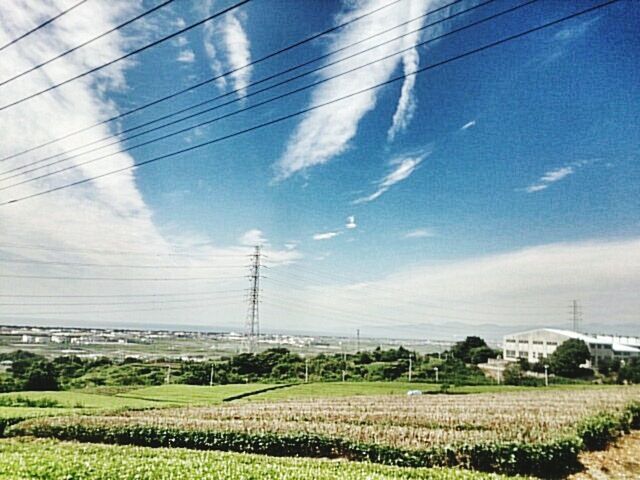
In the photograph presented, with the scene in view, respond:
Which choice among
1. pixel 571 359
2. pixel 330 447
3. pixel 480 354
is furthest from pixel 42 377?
pixel 571 359

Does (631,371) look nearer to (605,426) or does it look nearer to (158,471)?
(605,426)

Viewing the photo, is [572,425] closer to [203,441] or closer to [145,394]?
[203,441]

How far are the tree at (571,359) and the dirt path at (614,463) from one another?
15932mm

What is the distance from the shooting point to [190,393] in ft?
79.5

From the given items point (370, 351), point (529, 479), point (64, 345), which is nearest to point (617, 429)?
point (529, 479)

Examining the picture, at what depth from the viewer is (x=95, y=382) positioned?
27219 millimetres

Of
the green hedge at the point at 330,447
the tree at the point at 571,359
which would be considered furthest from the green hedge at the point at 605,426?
the tree at the point at 571,359

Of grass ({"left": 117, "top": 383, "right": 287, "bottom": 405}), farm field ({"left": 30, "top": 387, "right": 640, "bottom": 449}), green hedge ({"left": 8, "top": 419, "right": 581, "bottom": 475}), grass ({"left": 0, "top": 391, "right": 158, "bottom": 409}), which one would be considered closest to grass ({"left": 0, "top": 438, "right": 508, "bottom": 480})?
green hedge ({"left": 8, "top": 419, "right": 581, "bottom": 475})

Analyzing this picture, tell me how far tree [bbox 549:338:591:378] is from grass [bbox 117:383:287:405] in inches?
681

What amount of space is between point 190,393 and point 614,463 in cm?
1984

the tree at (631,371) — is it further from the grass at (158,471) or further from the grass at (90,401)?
the grass at (90,401)

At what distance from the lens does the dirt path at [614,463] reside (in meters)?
8.78

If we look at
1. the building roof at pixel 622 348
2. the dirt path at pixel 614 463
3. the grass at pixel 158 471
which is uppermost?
the building roof at pixel 622 348

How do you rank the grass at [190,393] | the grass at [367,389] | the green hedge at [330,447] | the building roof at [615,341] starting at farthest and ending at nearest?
1. the grass at [367,389]
2. the grass at [190,393]
3. the building roof at [615,341]
4. the green hedge at [330,447]
